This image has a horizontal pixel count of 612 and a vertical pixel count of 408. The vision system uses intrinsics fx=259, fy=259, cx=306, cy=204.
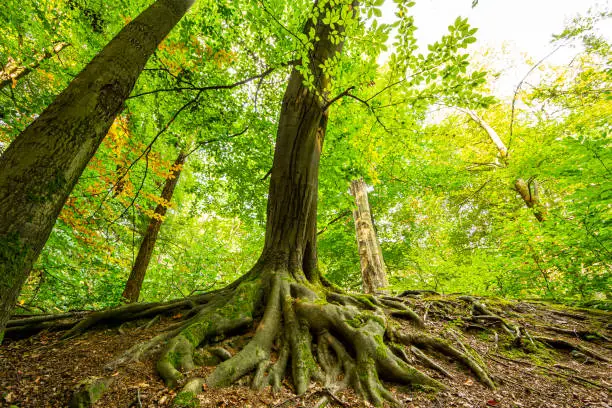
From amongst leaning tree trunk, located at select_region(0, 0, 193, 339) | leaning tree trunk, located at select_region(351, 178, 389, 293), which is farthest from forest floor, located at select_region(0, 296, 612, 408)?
leaning tree trunk, located at select_region(351, 178, 389, 293)

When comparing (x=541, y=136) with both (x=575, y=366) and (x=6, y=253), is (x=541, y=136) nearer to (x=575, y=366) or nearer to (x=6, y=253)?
(x=575, y=366)

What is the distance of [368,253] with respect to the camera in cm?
672

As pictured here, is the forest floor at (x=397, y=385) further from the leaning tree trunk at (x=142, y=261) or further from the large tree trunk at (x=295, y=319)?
the leaning tree trunk at (x=142, y=261)

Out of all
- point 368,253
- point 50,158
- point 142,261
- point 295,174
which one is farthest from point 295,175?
point 142,261

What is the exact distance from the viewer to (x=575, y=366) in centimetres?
289

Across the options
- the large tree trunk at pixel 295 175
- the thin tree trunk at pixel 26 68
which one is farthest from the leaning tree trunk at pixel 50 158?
the thin tree trunk at pixel 26 68

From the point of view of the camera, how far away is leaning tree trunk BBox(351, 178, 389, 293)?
6.40 m

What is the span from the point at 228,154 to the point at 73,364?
552 cm

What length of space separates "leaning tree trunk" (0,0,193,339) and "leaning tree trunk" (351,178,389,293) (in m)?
5.73

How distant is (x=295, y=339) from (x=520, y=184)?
1023 cm

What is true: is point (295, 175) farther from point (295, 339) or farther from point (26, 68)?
point (26, 68)

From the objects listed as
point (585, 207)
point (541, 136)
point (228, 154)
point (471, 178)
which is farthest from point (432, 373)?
point (471, 178)

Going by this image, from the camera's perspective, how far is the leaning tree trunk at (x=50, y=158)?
60.3 inches

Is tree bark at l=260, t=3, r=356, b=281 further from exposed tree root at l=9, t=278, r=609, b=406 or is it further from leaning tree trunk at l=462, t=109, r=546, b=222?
leaning tree trunk at l=462, t=109, r=546, b=222
